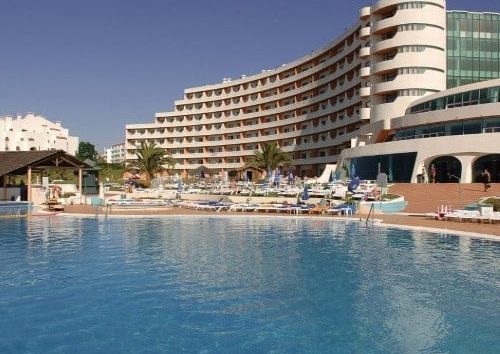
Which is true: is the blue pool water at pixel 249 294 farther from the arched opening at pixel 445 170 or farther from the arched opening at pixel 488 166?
the arched opening at pixel 445 170

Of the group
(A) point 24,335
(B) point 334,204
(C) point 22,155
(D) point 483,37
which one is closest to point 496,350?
(A) point 24,335

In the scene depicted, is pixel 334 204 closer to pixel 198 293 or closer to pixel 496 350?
pixel 198 293

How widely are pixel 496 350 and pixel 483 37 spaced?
183ft

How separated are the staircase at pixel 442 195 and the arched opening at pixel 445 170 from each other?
196 inches

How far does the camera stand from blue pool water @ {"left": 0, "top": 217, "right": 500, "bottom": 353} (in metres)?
9.42

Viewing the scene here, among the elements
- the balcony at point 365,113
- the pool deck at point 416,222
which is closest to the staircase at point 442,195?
the pool deck at point 416,222

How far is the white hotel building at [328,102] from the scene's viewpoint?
53.3 metres

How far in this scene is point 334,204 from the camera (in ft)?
111

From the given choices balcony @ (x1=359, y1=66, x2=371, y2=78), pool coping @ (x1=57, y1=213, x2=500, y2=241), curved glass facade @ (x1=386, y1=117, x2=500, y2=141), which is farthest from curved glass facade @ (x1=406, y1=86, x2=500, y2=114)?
pool coping @ (x1=57, y1=213, x2=500, y2=241)

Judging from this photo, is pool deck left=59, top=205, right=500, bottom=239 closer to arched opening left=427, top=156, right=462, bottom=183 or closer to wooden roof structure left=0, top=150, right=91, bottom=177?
wooden roof structure left=0, top=150, right=91, bottom=177

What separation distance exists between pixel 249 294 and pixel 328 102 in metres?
66.3

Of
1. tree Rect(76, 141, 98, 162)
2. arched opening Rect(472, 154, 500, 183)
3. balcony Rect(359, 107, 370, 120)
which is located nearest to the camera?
arched opening Rect(472, 154, 500, 183)

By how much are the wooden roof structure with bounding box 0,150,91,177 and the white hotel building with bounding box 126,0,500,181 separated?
2754 centimetres

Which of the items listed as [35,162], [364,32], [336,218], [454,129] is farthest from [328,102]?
[336,218]
